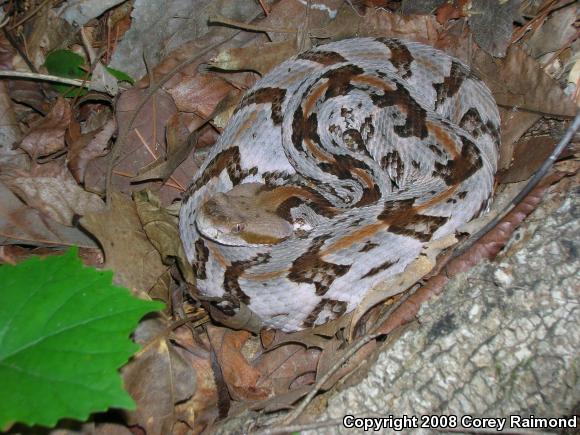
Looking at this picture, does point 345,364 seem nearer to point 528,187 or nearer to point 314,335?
point 314,335

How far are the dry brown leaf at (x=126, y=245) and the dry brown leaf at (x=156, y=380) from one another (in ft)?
0.99

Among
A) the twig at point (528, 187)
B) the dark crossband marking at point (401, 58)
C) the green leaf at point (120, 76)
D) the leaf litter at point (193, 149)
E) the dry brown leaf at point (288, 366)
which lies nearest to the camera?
the twig at point (528, 187)

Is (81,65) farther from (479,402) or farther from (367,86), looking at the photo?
(479,402)

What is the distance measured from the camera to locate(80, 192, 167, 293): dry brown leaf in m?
3.01

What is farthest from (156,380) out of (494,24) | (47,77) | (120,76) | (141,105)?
(494,24)

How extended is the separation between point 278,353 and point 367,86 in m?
1.97

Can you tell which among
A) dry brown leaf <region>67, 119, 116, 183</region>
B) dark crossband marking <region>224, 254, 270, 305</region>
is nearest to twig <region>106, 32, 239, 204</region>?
dry brown leaf <region>67, 119, 116, 183</region>

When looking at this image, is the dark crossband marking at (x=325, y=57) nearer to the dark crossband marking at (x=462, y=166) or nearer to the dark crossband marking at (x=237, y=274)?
the dark crossband marking at (x=462, y=166)

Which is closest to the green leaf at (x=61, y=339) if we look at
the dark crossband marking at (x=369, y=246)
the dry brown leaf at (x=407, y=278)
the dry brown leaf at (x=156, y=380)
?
the dry brown leaf at (x=156, y=380)

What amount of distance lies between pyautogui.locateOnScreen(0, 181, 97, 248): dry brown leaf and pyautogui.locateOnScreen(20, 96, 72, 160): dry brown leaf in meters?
0.61

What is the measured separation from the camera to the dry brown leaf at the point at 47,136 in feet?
12.6

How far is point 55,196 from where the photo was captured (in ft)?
11.4

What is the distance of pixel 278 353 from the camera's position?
125 inches

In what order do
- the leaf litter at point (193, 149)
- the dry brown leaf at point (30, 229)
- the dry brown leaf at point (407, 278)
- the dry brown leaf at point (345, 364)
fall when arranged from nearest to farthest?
the dry brown leaf at point (345, 364) < the leaf litter at point (193, 149) < the dry brown leaf at point (407, 278) < the dry brown leaf at point (30, 229)
